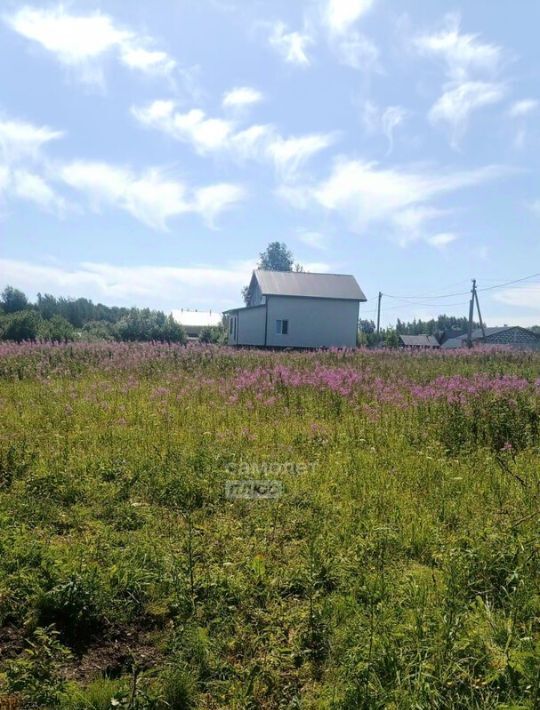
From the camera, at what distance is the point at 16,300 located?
63.5m

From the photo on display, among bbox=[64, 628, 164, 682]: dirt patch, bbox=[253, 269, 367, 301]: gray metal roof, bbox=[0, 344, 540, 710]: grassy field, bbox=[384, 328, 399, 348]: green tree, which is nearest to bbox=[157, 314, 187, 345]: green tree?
bbox=[253, 269, 367, 301]: gray metal roof

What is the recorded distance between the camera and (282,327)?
34.2 meters

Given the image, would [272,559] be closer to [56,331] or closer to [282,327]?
[56,331]

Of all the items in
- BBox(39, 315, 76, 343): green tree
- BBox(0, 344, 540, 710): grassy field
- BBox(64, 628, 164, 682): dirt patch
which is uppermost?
BBox(39, 315, 76, 343): green tree

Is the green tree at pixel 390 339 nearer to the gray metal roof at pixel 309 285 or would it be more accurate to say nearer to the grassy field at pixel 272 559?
the gray metal roof at pixel 309 285

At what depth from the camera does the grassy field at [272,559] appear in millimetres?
2283

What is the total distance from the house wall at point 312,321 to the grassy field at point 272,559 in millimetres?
26707

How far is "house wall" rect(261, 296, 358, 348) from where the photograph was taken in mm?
33875

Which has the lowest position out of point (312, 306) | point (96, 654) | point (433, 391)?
point (96, 654)

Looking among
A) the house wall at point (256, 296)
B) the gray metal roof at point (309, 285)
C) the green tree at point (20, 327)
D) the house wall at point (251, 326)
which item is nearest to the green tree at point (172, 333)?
the house wall at point (251, 326)

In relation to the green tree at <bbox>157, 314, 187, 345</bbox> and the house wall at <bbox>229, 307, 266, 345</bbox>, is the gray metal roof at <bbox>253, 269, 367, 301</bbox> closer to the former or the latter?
the house wall at <bbox>229, 307, 266, 345</bbox>

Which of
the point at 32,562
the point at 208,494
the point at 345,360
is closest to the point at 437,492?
the point at 208,494

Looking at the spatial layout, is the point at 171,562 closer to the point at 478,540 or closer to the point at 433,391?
the point at 478,540

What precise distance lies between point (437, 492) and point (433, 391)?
4006 millimetres
